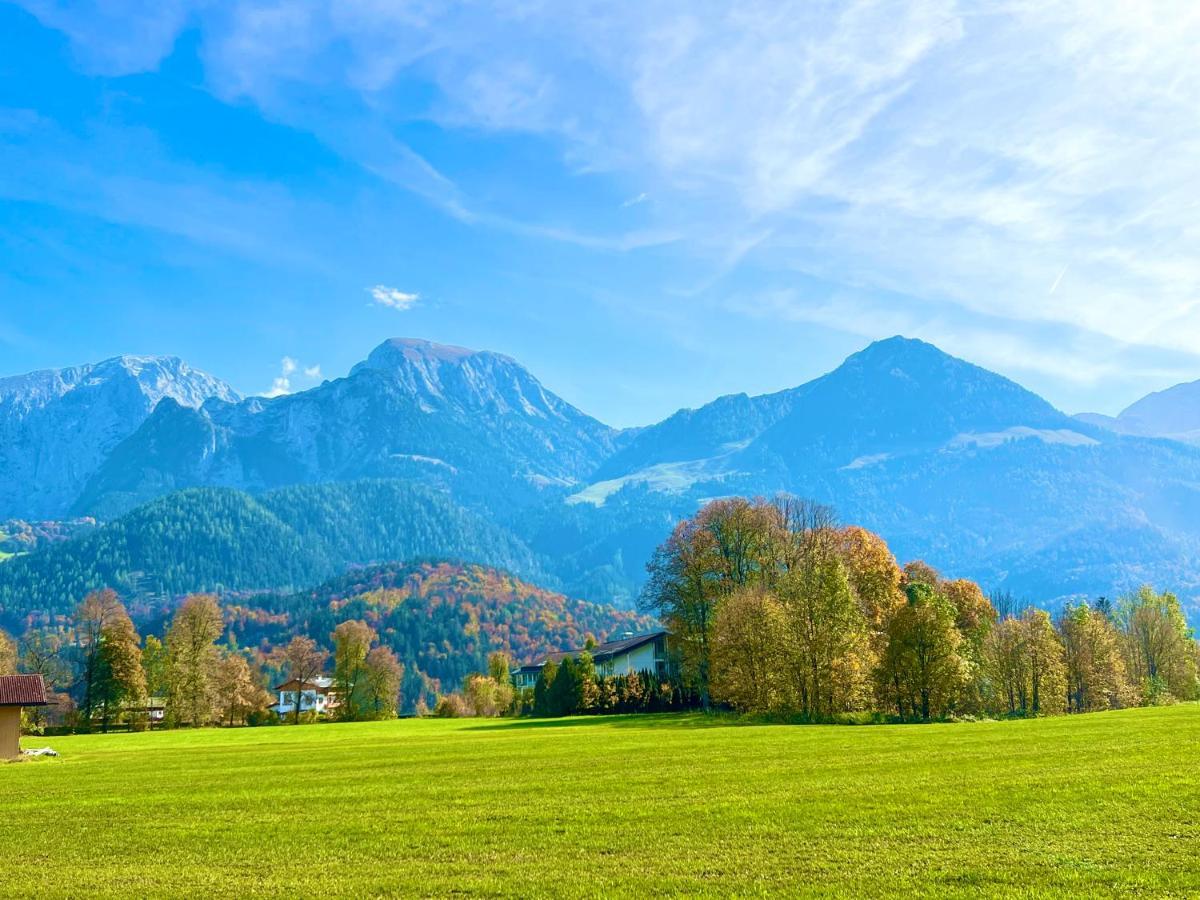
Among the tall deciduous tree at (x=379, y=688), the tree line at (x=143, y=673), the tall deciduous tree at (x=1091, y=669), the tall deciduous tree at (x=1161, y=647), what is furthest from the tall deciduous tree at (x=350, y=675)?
the tall deciduous tree at (x=1161, y=647)

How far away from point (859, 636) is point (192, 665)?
262 feet

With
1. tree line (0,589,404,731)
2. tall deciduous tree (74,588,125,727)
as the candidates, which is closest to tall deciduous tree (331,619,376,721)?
tree line (0,589,404,731)

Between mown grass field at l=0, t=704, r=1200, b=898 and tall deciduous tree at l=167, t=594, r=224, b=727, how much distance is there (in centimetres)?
7133

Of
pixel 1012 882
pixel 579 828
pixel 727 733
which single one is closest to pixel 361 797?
pixel 579 828

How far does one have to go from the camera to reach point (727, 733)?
1779 inches

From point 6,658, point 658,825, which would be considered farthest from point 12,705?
point 6,658

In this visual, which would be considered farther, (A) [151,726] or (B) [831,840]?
(A) [151,726]

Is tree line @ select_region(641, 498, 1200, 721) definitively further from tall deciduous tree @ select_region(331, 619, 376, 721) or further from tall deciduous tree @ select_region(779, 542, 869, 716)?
tall deciduous tree @ select_region(331, 619, 376, 721)

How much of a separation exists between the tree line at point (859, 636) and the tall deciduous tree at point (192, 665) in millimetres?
56763

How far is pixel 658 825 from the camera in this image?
59.7ft

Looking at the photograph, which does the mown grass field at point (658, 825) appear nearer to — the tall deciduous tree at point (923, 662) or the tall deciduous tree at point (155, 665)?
the tall deciduous tree at point (923, 662)

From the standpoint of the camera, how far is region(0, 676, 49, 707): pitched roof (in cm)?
4906

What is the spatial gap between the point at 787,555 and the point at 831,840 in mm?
56865

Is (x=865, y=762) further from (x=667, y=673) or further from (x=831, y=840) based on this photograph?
(x=667, y=673)
